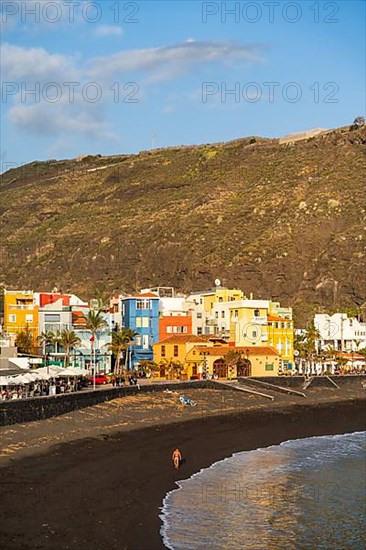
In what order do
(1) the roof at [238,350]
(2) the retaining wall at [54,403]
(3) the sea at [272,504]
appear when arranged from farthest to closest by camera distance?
(1) the roof at [238,350] → (2) the retaining wall at [54,403] → (3) the sea at [272,504]

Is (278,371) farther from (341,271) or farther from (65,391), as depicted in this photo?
(341,271)

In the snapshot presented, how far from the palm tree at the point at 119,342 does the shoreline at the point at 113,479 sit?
24.5m

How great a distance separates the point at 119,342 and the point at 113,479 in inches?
1904

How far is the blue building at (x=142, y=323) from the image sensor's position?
90.9m

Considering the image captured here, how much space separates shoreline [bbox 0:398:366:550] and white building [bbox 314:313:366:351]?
62.2 m

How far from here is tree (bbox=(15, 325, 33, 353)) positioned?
81.5 m

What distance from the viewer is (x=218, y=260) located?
16325 cm

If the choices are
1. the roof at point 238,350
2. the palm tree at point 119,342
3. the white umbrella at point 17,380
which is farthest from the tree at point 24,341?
the white umbrella at point 17,380

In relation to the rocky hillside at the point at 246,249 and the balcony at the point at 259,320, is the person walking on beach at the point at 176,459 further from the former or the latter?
the rocky hillside at the point at 246,249

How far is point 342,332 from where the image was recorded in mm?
121875

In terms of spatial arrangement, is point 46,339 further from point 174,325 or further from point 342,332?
point 342,332

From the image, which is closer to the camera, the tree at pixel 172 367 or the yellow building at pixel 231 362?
the tree at pixel 172 367

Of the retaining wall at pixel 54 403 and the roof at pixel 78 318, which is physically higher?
the roof at pixel 78 318

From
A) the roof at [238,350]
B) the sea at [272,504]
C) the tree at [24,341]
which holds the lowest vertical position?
the sea at [272,504]
